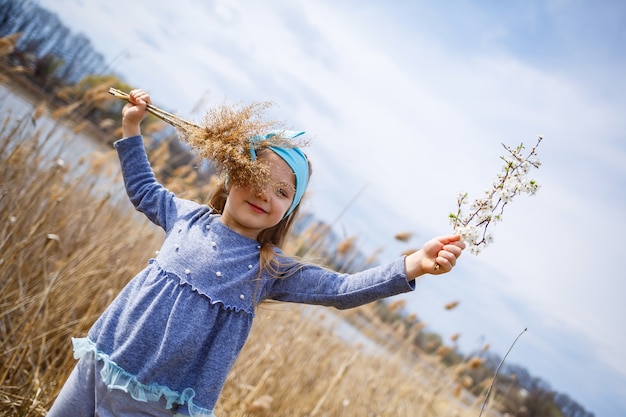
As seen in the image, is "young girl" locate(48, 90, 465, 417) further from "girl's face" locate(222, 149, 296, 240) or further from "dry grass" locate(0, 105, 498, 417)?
"dry grass" locate(0, 105, 498, 417)

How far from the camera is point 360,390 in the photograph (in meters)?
3.73

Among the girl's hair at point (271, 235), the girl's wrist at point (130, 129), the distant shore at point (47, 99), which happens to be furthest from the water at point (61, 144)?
the girl's hair at point (271, 235)

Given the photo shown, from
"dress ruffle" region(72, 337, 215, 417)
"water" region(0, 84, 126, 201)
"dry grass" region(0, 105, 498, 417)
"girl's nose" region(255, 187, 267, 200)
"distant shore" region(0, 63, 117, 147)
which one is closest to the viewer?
"dress ruffle" region(72, 337, 215, 417)

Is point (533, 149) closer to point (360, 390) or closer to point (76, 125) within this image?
point (360, 390)

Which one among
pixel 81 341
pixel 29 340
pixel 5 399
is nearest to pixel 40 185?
pixel 29 340

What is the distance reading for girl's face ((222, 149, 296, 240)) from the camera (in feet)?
5.57

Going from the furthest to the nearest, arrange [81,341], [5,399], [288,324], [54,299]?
[288,324], [54,299], [5,399], [81,341]

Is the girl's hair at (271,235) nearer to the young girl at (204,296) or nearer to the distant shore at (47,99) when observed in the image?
the young girl at (204,296)

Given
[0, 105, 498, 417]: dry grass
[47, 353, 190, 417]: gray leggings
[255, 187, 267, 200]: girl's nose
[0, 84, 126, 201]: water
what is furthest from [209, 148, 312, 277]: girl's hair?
[0, 84, 126, 201]: water

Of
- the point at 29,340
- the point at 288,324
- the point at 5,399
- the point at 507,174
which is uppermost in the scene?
the point at 507,174

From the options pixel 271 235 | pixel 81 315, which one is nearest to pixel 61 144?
pixel 81 315

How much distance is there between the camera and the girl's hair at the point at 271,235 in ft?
5.82

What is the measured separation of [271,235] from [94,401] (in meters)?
0.85

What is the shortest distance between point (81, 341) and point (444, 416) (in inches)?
126
